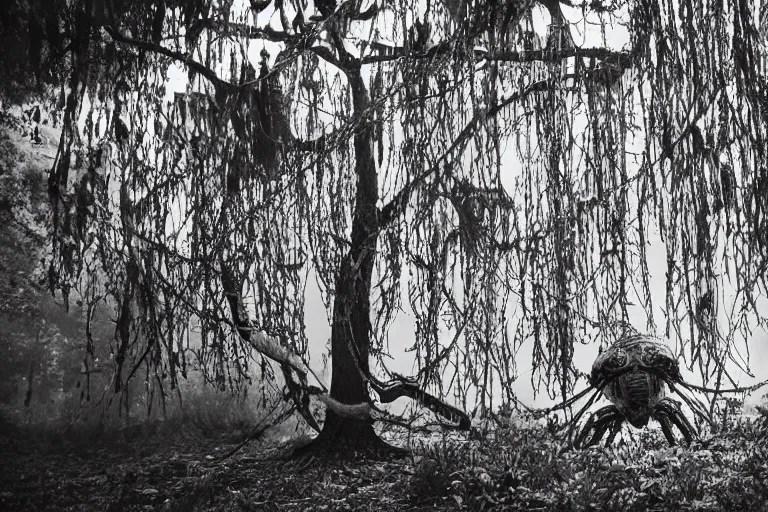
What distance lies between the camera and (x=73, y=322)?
5094mm

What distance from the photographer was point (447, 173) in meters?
1.83

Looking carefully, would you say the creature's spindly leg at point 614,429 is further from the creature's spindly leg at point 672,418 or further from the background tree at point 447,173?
the background tree at point 447,173

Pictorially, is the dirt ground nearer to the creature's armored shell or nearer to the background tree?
the background tree

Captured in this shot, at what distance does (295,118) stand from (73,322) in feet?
10.9

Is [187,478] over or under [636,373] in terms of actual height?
under

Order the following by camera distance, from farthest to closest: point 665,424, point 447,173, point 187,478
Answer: point 665,424 → point 187,478 → point 447,173

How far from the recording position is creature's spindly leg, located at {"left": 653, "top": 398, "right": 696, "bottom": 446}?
338 cm

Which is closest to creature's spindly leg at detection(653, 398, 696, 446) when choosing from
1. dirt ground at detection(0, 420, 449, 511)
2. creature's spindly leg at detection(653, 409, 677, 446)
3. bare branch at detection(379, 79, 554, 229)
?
creature's spindly leg at detection(653, 409, 677, 446)

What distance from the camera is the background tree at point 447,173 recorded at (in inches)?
65.9

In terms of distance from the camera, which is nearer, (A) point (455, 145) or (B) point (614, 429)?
(A) point (455, 145)

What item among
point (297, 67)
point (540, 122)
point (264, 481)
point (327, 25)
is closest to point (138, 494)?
point (264, 481)

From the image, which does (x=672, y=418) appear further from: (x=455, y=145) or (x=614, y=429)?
(x=455, y=145)

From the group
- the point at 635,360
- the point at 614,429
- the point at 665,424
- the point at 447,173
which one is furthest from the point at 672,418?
the point at 447,173

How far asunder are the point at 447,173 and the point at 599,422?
2111 mm
